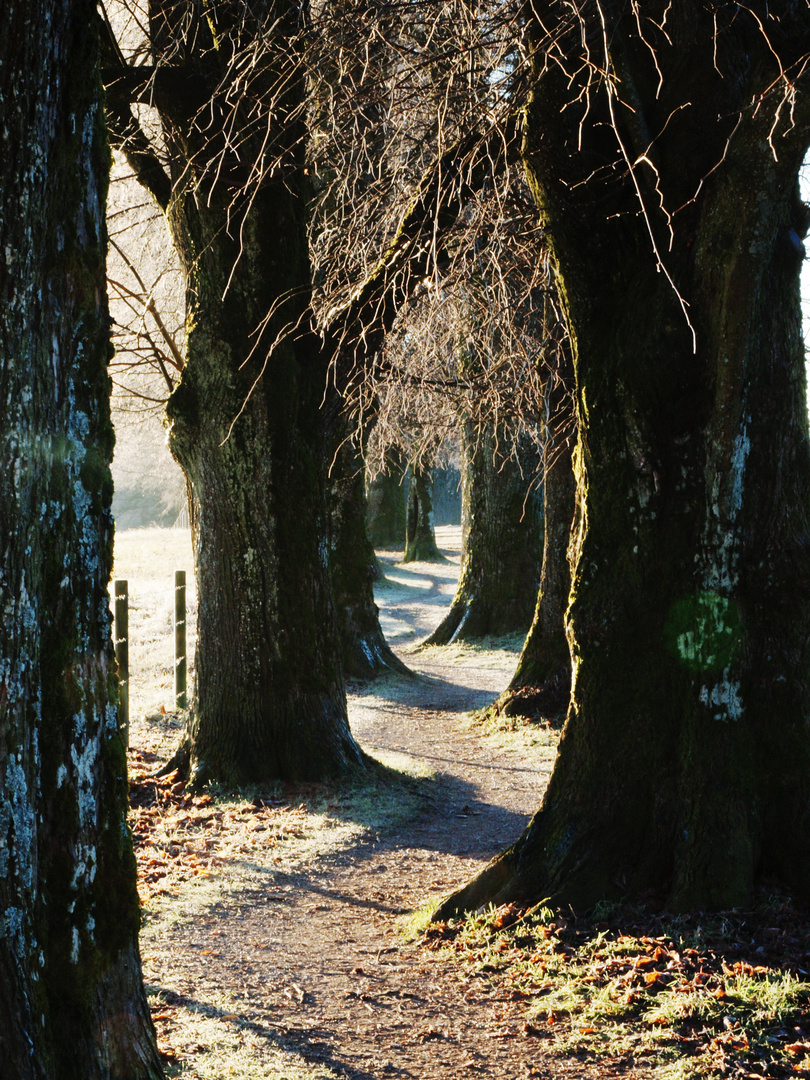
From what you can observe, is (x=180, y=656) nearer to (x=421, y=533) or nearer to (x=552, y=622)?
(x=552, y=622)

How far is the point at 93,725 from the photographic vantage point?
2.99 metres

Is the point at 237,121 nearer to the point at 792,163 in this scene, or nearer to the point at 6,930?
the point at 792,163

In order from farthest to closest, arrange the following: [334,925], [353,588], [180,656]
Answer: [353,588] < [180,656] < [334,925]

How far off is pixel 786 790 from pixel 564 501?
6254 millimetres

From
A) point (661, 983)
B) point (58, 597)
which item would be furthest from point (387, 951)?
point (58, 597)

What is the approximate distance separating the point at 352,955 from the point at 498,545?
10.7m

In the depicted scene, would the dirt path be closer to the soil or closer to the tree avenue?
the soil

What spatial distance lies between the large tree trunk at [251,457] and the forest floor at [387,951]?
54cm

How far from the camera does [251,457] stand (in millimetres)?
8203

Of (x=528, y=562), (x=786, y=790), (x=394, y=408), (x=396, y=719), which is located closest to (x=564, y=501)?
(x=396, y=719)

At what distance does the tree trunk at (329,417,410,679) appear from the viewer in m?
13.7

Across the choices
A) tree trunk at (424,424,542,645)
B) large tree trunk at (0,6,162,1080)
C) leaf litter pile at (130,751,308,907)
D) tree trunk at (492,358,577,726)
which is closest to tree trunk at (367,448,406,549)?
tree trunk at (424,424,542,645)

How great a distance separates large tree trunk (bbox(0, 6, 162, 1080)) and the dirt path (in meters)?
1.12

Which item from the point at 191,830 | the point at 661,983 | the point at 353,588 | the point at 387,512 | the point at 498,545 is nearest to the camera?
the point at 661,983
